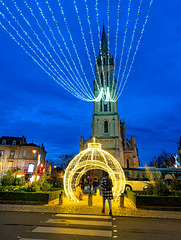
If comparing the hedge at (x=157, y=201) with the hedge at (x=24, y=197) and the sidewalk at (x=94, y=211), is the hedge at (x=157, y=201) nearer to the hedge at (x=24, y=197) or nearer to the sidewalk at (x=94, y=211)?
the sidewalk at (x=94, y=211)

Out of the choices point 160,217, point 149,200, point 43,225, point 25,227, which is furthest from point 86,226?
point 149,200

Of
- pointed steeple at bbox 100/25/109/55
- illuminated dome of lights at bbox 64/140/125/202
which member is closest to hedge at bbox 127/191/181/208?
illuminated dome of lights at bbox 64/140/125/202

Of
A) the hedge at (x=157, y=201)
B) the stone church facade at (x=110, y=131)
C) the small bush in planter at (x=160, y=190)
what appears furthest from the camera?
the stone church facade at (x=110, y=131)

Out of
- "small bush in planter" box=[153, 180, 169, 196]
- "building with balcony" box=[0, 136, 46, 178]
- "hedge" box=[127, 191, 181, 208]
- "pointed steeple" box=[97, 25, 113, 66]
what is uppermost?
"pointed steeple" box=[97, 25, 113, 66]

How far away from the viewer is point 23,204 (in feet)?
34.0

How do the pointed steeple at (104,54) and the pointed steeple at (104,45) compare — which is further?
the pointed steeple at (104,45)

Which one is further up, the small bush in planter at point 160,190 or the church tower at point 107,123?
the church tower at point 107,123

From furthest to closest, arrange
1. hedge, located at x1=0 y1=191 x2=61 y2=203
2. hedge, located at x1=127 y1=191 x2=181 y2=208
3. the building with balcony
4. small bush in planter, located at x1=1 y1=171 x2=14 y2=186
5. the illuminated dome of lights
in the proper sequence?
1. the building with balcony
2. small bush in planter, located at x1=1 y1=171 x2=14 y2=186
3. the illuminated dome of lights
4. hedge, located at x1=0 y1=191 x2=61 y2=203
5. hedge, located at x1=127 y1=191 x2=181 y2=208

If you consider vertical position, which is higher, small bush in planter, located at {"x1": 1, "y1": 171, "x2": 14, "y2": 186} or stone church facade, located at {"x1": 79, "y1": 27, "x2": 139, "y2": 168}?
stone church facade, located at {"x1": 79, "y1": 27, "x2": 139, "y2": 168}

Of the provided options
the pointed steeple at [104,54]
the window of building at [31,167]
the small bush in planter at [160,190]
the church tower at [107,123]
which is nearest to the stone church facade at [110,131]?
the church tower at [107,123]

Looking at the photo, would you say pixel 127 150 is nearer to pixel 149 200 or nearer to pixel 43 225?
pixel 149 200

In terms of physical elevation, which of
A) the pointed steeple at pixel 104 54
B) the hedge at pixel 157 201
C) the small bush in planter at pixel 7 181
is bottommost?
the hedge at pixel 157 201

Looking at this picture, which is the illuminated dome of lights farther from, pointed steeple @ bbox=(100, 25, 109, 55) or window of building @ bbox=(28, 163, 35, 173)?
pointed steeple @ bbox=(100, 25, 109, 55)

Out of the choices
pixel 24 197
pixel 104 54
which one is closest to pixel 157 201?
pixel 24 197
